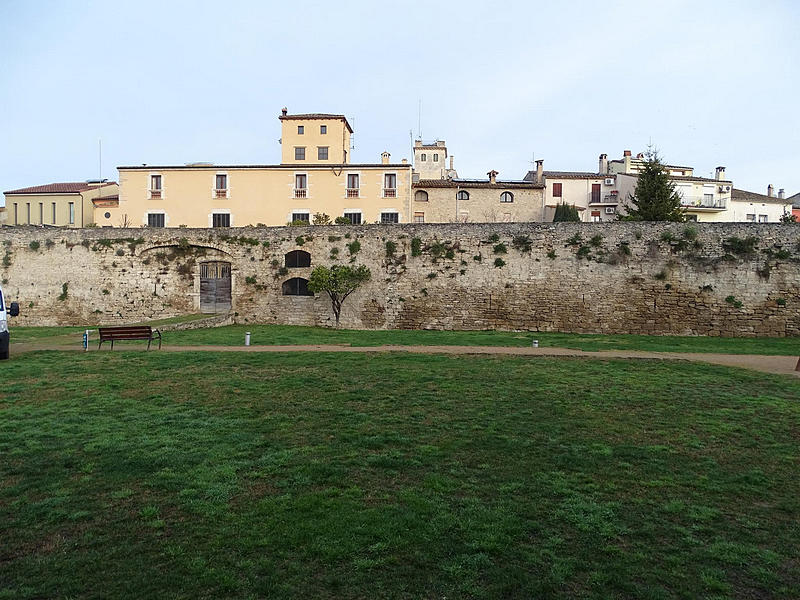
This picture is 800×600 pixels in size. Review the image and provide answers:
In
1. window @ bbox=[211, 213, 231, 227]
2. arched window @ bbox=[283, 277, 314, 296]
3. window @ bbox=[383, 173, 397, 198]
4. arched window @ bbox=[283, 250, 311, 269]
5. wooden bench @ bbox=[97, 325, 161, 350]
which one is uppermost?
window @ bbox=[383, 173, 397, 198]

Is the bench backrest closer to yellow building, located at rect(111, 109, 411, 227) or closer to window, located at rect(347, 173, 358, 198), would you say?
yellow building, located at rect(111, 109, 411, 227)

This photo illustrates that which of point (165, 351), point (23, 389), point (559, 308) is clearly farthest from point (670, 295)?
point (23, 389)

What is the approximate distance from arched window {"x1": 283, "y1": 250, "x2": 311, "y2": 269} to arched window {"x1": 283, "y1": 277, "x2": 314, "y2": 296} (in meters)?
0.65

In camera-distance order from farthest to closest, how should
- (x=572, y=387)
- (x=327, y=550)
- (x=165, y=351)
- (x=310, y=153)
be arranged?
(x=310, y=153)
(x=165, y=351)
(x=572, y=387)
(x=327, y=550)

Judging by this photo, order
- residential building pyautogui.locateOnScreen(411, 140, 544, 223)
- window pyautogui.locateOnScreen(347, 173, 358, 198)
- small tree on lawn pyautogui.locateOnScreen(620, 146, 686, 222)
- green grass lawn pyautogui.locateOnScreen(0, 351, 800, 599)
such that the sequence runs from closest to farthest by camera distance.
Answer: green grass lawn pyautogui.locateOnScreen(0, 351, 800, 599)
small tree on lawn pyautogui.locateOnScreen(620, 146, 686, 222)
window pyautogui.locateOnScreen(347, 173, 358, 198)
residential building pyautogui.locateOnScreen(411, 140, 544, 223)

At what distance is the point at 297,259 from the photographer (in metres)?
26.3

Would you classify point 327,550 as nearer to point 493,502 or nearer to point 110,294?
point 493,502

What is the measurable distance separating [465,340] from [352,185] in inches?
696

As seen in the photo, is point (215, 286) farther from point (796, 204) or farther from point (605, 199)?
point (796, 204)

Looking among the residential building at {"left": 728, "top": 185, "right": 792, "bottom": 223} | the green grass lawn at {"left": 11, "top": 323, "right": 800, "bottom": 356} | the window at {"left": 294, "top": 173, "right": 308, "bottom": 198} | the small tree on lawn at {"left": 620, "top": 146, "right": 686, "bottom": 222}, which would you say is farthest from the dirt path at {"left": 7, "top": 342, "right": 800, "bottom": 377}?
the residential building at {"left": 728, "top": 185, "right": 792, "bottom": 223}

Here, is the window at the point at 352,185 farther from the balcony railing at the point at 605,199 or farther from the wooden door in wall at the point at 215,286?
the balcony railing at the point at 605,199

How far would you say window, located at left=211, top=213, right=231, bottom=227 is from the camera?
3444 centimetres

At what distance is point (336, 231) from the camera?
26.0 meters

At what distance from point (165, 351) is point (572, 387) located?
10.9 m
